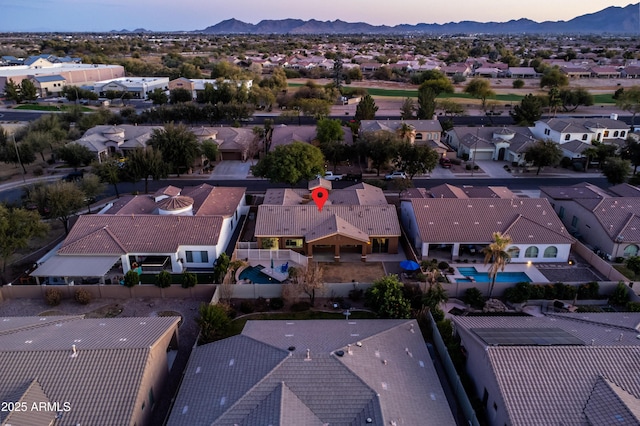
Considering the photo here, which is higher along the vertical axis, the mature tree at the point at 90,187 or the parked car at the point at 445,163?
the mature tree at the point at 90,187

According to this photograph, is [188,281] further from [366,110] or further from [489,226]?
[366,110]

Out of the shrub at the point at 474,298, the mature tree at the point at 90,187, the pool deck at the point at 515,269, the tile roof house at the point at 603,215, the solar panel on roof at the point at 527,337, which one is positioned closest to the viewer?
the solar panel on roof at the point at 527,337

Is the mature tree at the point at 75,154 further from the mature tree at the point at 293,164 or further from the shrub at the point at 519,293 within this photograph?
the shrub at the point at 519,293

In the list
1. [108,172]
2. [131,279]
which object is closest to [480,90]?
[108,172]

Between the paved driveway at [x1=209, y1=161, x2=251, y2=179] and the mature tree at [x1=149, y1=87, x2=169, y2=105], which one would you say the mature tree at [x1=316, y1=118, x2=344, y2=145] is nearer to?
the paved driveway at [x1=209, y1=161, x2=251, y2=179]

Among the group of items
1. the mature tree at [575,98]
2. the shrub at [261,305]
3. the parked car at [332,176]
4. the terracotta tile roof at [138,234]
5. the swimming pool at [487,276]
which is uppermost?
the mature tree at [575,98]

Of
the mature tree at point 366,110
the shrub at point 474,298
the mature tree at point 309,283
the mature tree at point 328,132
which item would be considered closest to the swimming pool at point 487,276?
the shrub at point 474,298
